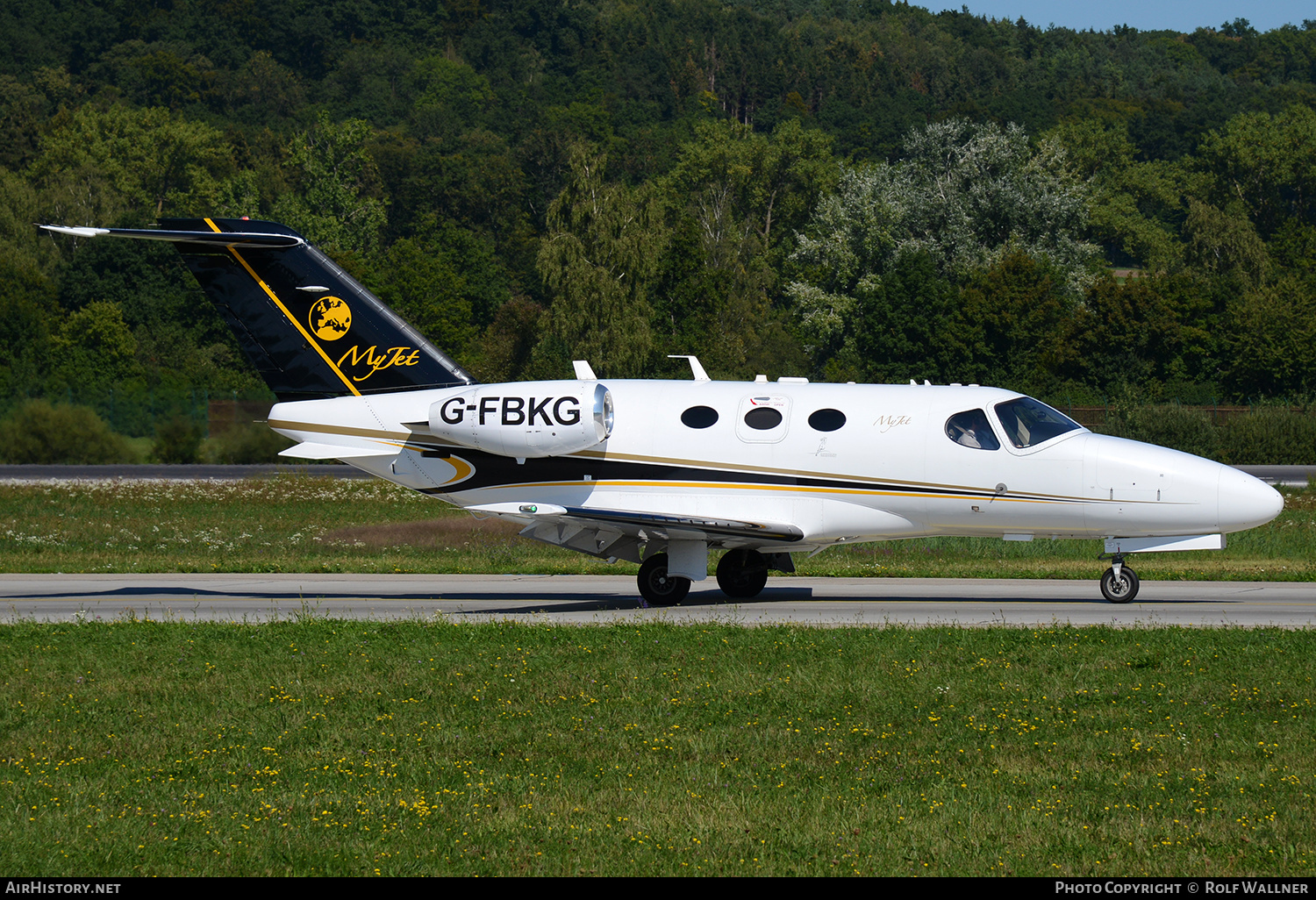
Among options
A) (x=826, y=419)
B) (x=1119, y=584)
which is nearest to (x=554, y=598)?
(x=826, y=419)

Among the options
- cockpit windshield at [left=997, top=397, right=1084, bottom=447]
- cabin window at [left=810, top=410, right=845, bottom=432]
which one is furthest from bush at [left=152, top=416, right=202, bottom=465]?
cockpit windshield at [left=997, top=397, right=1084, bottom=447]

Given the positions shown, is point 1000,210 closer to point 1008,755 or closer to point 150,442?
point 150,442

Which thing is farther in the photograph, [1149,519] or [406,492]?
[406,492]

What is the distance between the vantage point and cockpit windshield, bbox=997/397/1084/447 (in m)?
20.8

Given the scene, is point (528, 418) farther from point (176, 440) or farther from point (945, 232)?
point (945, 232)

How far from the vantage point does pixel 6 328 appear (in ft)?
276

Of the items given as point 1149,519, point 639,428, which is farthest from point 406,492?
point 1149,519

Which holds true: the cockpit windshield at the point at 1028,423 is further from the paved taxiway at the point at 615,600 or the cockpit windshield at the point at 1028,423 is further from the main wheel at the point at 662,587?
the main wheel at the point at 662,587

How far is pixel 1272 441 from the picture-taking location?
63.2 metres

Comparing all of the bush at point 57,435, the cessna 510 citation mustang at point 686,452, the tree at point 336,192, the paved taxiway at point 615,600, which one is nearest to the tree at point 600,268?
the tree at point 336,192

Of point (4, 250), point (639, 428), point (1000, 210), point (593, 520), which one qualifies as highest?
point (1000, 210)

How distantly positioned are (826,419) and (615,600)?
A: 4.39 meters
